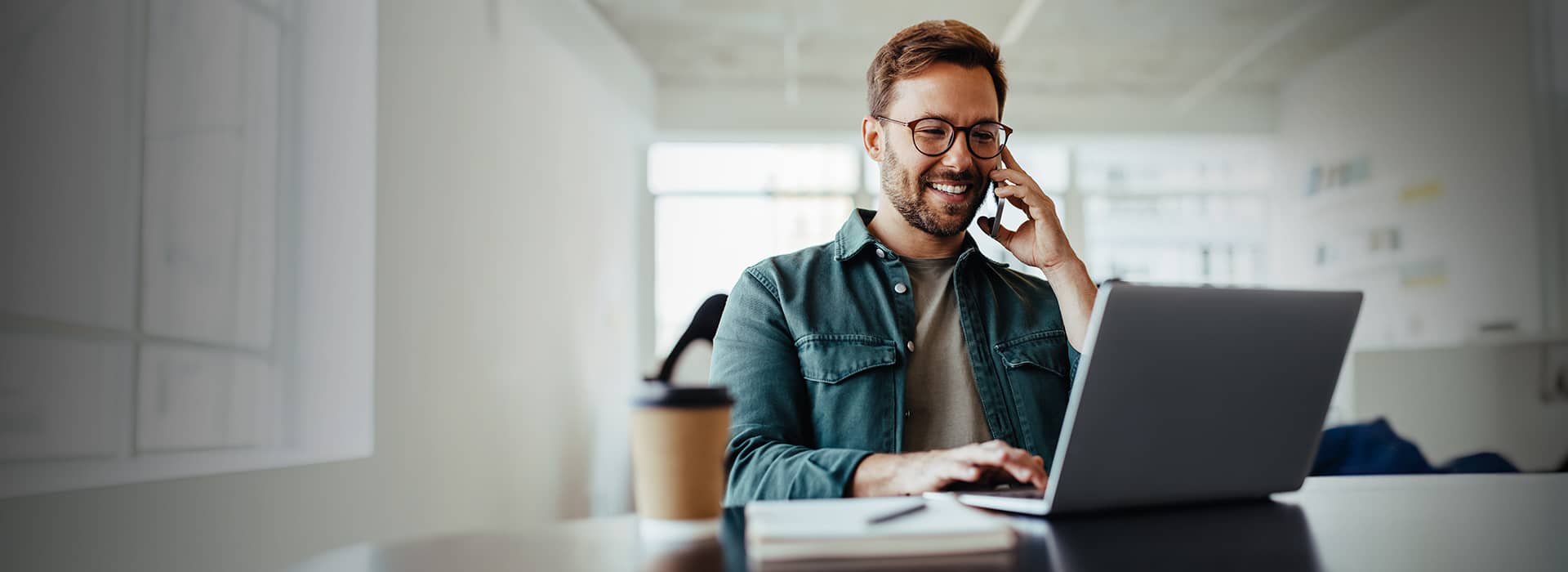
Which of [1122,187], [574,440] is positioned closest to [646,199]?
[574,440]

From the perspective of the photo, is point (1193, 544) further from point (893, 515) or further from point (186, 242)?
point (186, 242)

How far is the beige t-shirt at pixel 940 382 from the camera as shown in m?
1.61

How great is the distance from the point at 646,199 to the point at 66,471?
4.67 meters

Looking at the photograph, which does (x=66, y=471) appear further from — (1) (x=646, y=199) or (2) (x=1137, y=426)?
(1) (x=646, y=199)

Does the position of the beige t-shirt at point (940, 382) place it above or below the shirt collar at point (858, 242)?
below

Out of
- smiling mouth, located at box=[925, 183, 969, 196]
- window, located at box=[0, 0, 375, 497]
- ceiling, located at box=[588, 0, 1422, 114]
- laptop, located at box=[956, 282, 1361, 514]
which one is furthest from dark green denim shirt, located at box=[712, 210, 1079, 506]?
ceiling, located at box=[588, 0, 1422, 114]

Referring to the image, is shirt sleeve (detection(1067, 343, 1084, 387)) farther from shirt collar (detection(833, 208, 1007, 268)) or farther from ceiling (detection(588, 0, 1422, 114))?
ceiling (detection(588, 0, 1422, 114))

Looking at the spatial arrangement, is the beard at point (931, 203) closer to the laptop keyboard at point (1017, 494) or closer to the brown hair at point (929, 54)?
the brown hair at point (929, 54)

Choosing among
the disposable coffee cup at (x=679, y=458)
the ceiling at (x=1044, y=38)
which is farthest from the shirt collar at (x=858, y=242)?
the ceiling at (x=1044, y=38)

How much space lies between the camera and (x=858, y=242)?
176 centimetres

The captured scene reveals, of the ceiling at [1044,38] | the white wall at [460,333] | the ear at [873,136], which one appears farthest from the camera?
the ceiling at [1044,38]

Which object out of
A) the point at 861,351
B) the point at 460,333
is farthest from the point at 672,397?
the point at 460,333

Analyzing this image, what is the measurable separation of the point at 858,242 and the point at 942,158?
0.65 ft

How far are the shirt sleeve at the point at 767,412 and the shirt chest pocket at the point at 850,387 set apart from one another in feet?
0.08
